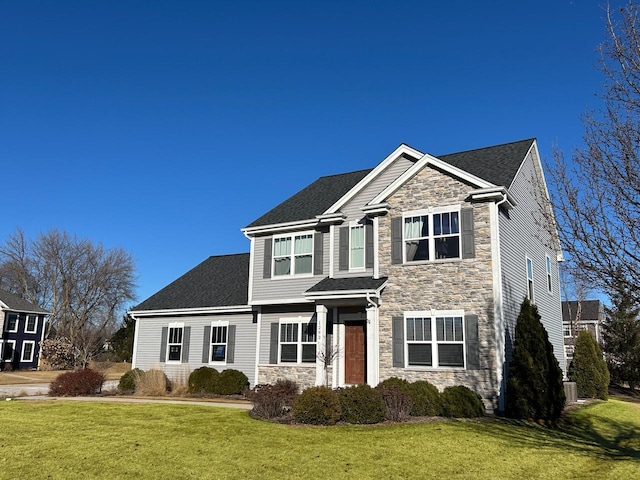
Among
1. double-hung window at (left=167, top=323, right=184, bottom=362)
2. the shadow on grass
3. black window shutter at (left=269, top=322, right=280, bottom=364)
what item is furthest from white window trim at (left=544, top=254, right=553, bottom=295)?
double-hung window at (left=167, top=323, right=184, bottom=362)

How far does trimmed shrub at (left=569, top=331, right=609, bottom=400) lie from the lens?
72.3 feet

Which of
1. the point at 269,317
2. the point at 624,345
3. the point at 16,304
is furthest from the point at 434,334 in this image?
the point at 16,304

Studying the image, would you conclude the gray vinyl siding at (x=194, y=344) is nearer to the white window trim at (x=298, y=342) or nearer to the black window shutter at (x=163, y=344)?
the black window shutter at (x=163, y=344)

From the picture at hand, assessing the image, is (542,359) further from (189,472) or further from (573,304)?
(573,304)

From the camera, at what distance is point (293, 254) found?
66.9 feet

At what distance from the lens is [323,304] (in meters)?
18.1

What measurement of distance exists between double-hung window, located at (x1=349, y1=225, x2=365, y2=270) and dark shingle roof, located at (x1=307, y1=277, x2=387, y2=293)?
61 centimetres

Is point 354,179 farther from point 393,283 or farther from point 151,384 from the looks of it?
point 151,384

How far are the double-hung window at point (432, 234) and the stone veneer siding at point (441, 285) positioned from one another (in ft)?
0.91

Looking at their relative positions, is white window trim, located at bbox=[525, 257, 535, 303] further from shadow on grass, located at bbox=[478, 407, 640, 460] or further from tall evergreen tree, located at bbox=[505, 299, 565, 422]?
shadow on grass, located at bbox=[478, 407, 640, 460]

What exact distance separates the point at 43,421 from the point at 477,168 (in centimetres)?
1531

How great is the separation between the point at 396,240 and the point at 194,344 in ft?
36.6

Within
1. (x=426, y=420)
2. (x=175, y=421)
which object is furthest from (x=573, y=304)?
(x=175, y=421)

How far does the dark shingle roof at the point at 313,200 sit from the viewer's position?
2086 centimetres
